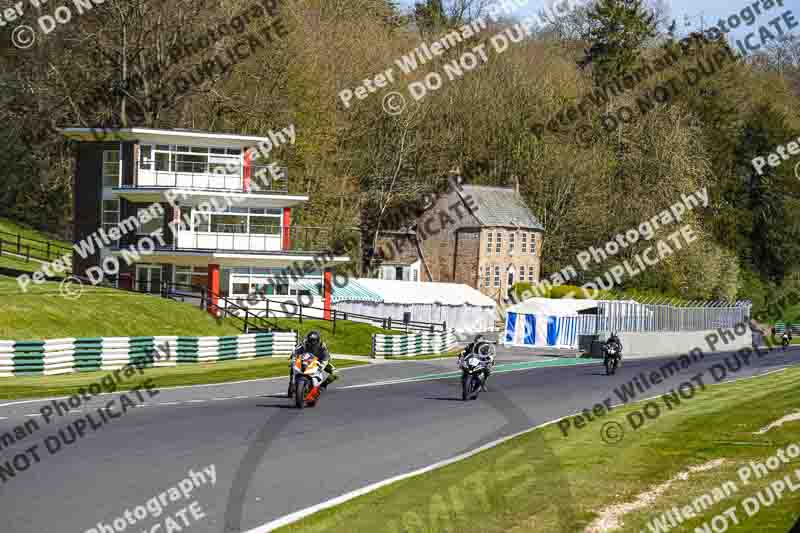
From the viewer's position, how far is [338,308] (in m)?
60.8

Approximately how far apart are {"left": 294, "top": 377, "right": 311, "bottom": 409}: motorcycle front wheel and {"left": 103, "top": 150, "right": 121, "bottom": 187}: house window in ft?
117

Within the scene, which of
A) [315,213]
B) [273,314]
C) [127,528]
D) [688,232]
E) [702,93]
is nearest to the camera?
[127,528]

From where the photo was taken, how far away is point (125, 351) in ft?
115

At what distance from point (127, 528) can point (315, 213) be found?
6306 cm

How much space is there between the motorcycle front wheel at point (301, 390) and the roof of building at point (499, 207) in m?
61.0

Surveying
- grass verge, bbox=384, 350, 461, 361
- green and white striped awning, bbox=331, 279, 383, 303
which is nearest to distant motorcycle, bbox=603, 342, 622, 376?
grass verge, bbox=384, 350, 461, 361

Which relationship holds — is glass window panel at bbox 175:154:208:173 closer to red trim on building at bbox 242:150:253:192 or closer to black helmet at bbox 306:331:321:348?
red trim on building at bbox 242:150:253:192

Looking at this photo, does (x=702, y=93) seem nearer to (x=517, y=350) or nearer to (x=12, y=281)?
(x=517, y=350)

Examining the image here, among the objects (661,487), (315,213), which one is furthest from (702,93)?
(661,487)

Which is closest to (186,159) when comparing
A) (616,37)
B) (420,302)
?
(420,302)

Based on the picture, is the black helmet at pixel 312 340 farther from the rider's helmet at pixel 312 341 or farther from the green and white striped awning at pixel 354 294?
the green and white striped awning at pixel 354 294

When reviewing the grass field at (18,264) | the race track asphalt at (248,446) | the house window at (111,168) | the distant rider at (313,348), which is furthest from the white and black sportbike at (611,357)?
the house window at (111,168)

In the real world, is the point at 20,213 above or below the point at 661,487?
above

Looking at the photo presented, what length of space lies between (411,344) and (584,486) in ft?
119
